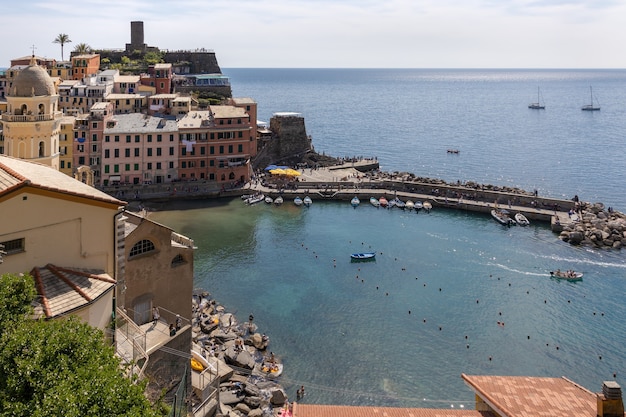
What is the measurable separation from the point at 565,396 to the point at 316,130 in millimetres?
167063

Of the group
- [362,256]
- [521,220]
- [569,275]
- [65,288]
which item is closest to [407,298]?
[362,256]

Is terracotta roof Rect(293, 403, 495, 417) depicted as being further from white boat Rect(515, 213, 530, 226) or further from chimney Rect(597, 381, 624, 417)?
white boat Rect(515, 213, 530, 226)

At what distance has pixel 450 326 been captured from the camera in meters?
49.2

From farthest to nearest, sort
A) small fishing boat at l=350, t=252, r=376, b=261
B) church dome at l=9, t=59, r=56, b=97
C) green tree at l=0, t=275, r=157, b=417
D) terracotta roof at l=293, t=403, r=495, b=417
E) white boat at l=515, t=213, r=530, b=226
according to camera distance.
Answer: white boat at l=515, t=213, r=530, b=226 → small fishing boat at l=350, t=252, r=376, b=261 → church dome at l=9, t=59, r=56, b=97 → terracotta roof at l=293, t=403, r=495, b=417 → green tree at l=0, t=275, r=157, b=417

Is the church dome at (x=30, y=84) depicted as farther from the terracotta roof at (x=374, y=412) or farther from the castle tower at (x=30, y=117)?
the terracotta roof at (x=374, y=412)

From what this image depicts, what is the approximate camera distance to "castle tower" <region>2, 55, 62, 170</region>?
38219 millimetres

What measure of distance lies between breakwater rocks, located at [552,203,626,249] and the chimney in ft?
186

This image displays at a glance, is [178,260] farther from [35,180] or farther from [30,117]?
[30,117]

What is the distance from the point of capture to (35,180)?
68.9 ft

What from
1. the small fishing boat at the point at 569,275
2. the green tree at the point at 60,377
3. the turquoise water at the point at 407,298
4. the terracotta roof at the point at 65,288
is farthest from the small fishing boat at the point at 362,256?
the green tree at the point at 60,377

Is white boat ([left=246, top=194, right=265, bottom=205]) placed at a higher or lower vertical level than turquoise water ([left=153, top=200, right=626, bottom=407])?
higher

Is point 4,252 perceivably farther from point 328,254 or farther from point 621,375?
point 328,254

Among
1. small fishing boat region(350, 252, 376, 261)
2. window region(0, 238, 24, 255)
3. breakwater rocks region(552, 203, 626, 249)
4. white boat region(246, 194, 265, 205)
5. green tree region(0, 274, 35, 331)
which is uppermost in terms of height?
window region(0, 238, 24, 255)

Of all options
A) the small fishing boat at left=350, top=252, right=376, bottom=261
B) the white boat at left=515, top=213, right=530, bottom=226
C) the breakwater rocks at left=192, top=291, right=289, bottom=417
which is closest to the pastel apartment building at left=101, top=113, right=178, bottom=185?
the small fishing boat at left=350, top=252, right=376, bottom=261
